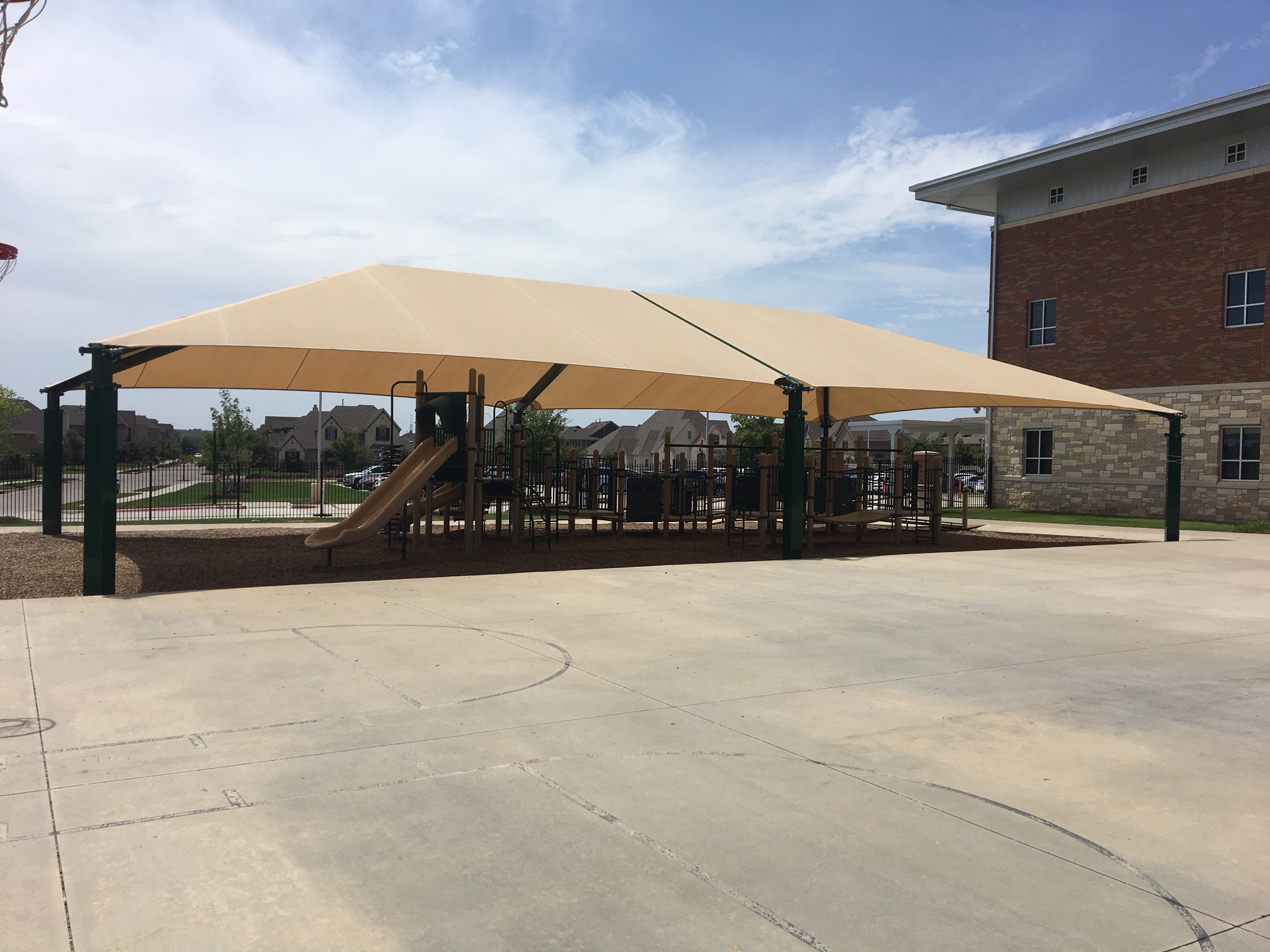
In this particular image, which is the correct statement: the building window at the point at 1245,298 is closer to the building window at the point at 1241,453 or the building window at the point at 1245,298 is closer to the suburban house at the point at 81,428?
the building window at the point at 1241,453

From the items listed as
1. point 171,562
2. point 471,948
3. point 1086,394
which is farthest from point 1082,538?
point 471,948

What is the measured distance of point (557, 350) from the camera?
14.3 m

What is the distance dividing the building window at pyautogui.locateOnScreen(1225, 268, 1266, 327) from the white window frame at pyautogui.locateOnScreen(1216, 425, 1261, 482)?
9.54 ft

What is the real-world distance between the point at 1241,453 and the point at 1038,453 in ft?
20.9

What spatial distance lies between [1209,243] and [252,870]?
29.9 metres

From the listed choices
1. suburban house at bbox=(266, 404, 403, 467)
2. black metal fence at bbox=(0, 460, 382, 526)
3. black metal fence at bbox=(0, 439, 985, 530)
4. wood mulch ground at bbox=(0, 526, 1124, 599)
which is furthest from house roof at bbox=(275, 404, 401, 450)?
wood mulch ground at bbox=(0, 526, 1124, 599)

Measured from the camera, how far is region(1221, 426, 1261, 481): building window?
2534 centimetres

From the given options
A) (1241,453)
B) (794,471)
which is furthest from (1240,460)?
(794,471)

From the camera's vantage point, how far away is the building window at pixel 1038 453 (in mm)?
30797

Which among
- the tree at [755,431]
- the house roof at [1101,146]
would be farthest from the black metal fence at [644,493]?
the tree at [755,431]

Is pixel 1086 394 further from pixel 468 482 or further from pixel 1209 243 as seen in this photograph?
pixel 468 482

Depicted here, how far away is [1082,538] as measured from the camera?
2092 cm

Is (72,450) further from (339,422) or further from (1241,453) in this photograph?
(1241,453)

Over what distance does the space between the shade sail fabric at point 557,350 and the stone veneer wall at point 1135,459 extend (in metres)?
7.82
